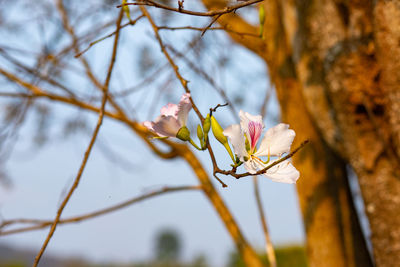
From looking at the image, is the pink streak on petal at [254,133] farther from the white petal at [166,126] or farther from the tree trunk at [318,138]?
the tree trunk at [318,138]

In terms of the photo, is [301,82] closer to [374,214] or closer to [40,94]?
[374,214]

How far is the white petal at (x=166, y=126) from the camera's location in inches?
18.5

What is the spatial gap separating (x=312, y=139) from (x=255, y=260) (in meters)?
0.48

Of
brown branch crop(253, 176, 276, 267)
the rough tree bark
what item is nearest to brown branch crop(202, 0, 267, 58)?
the rough tree bark

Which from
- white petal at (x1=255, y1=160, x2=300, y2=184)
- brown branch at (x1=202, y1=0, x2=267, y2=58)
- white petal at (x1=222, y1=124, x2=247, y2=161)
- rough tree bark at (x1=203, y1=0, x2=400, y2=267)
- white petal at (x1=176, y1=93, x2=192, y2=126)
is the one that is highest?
brown branch at (x1=202, y1=0, x2=267, y2=58)

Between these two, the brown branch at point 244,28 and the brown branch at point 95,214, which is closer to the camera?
the brown branch at point 95,214

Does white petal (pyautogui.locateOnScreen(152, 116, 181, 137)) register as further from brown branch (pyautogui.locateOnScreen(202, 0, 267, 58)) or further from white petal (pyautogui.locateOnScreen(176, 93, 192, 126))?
brown branch (pyautogui.locateOnScreen(202, 0, 267, 58))

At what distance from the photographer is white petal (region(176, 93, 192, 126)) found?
1.52 feet

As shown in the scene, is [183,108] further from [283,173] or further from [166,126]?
[283,173]

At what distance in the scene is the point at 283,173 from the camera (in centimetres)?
44

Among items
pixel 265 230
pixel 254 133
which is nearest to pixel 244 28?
pixel 265 230

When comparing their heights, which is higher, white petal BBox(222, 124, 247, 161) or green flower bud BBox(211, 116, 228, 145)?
green flower bud BBox(211, 116, 228, 145)

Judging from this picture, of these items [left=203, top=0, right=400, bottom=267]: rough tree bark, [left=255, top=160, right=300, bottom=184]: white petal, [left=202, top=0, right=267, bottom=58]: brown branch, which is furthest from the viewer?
[left=202, top=0, right=267, bottom=58]: brown branch

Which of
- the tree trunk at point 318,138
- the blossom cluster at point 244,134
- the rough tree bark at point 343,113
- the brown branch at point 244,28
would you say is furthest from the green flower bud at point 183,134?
the brown branch at point 244,28
